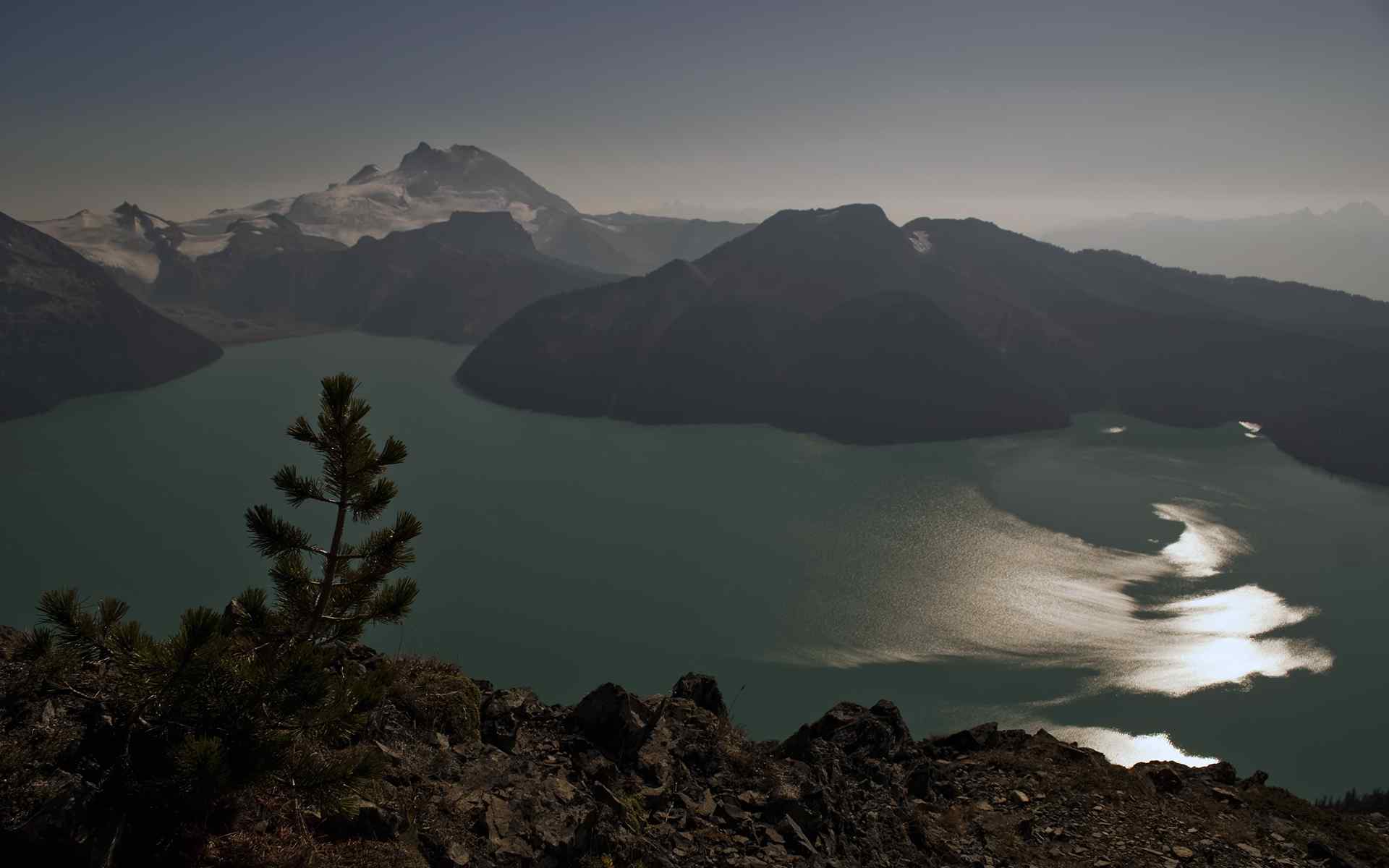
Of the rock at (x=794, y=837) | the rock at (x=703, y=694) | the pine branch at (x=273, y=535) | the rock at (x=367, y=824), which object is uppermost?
the pine branch at (x=273, y=535)

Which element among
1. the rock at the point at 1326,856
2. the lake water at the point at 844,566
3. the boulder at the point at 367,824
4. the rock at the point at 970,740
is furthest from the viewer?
the lake water at the point at 844,566

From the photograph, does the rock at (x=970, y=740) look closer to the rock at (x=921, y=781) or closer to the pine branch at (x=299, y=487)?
the rock at (x=921, y=781)

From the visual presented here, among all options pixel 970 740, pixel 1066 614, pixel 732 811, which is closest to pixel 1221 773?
pixel 970 740

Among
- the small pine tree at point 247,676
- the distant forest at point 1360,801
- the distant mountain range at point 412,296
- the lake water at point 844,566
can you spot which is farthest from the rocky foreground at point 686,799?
the distant mountain range at point 412,296

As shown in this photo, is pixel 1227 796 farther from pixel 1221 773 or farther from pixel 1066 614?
pixel 1066 614

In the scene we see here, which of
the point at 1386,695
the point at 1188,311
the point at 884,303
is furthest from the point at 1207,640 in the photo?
the point at 1188,311

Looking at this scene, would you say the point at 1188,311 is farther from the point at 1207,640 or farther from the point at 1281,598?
the point at 1207,640
